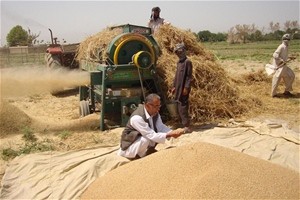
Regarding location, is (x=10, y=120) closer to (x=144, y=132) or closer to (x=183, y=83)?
(x=183, y=83)

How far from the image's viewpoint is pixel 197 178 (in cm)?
300

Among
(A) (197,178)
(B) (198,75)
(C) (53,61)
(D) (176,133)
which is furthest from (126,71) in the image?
(C) (53,61)

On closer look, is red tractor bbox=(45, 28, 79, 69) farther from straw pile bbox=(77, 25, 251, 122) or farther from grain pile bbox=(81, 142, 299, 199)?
grain pile bbox=(81, 142, 299, 199)

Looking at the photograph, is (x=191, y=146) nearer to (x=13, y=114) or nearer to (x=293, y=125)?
(x=293, y=125)

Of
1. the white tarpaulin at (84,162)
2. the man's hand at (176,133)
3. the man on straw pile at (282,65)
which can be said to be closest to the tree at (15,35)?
the man on straw pile at (282,65)

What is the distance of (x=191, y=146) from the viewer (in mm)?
3584

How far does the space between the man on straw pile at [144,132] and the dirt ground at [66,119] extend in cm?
126

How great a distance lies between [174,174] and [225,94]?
11.7 feet

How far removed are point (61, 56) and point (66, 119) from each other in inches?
117

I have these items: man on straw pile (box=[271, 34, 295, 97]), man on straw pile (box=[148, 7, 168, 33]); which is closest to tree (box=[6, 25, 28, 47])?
man on straw pile (box=[148, 7, 168, 33])

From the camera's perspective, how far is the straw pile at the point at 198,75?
6.14 metres

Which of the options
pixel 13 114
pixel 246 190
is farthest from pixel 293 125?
pixel 13 114

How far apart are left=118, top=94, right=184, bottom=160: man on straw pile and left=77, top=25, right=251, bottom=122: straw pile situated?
2.17 meters

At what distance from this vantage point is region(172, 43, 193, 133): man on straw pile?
5414 millimetres
